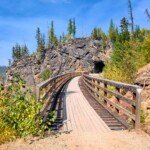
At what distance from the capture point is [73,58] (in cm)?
11894

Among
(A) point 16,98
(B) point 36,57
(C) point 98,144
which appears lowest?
(C) point 98,144

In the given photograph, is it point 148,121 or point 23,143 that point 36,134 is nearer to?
point 23,143

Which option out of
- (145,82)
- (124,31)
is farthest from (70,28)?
(145,82)

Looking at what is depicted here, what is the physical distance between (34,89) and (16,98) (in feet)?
2.81

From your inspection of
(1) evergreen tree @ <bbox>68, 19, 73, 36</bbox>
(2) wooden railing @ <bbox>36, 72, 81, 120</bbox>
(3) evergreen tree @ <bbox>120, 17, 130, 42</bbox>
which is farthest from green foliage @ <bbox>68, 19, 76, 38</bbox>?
(2) wooden railing @ <bbox>36, 72, 81, 120</bbox>

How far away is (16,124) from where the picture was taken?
8.70 m

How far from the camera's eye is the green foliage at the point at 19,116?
8.52 metres

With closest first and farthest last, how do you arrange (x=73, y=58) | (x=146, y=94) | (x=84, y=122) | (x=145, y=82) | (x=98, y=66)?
(x=84, y=122), (x=146, y=94), (x=145, y=82), (x=98, y=66), (x=73, y=58)

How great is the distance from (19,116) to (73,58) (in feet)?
362

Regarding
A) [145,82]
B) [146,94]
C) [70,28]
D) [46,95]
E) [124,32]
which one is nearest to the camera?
[46,95]

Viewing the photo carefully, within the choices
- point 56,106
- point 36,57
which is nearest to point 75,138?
point 56,106

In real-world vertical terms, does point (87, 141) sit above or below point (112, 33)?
below

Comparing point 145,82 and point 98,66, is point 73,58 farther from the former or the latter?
point 145,82

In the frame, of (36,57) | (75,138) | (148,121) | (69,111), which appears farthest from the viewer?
(36,57)
